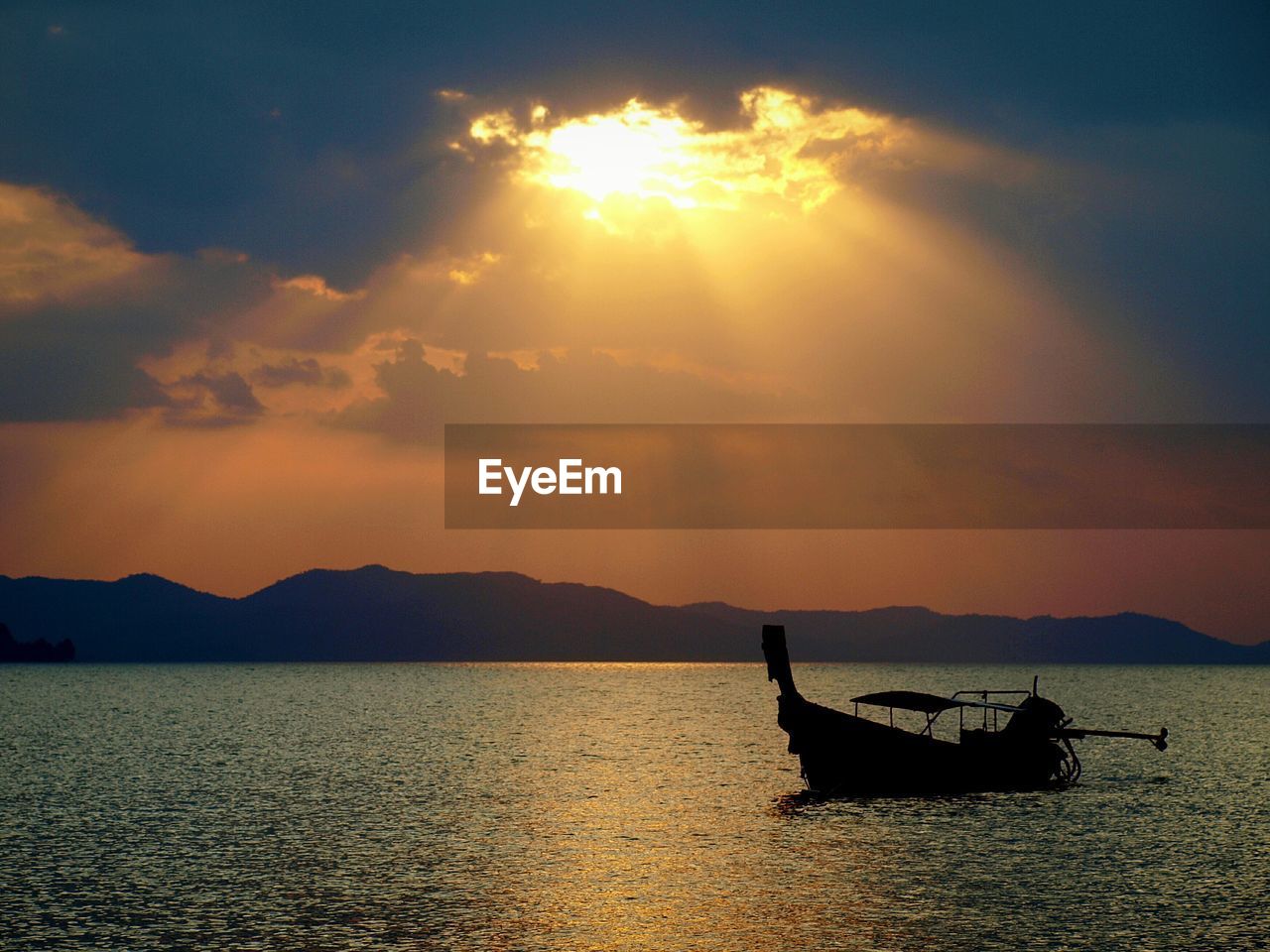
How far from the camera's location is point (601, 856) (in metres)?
41.9

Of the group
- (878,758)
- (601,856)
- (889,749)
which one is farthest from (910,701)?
(601,856)

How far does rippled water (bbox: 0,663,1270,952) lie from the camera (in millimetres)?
30562

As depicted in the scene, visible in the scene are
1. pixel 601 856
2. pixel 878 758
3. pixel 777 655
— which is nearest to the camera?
pixel 601 856

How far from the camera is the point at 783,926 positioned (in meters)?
30.9

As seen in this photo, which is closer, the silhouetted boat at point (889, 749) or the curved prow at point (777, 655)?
the silhouetted boat at point (889, 749)

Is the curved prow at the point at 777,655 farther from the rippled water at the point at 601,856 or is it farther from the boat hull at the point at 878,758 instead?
the rippled water at the point at 601,856

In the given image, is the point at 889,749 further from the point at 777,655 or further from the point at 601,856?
the point at 601,856

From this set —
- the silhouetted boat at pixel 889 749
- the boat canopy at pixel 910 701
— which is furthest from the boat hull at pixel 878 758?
the boat canopy at pixel 910 701

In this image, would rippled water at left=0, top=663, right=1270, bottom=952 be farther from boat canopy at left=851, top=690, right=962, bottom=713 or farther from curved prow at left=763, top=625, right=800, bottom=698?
curved prow at left=763, top=625, right=800, bottom=698

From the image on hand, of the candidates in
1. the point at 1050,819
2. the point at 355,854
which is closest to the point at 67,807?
the point at 355,854

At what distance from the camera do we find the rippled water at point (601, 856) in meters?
30.6

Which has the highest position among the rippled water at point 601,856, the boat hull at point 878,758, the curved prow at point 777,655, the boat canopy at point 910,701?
the curved prow at point 777,655

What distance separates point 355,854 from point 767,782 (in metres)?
29.7

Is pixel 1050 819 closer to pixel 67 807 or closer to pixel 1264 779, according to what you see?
pixel 1264 779
